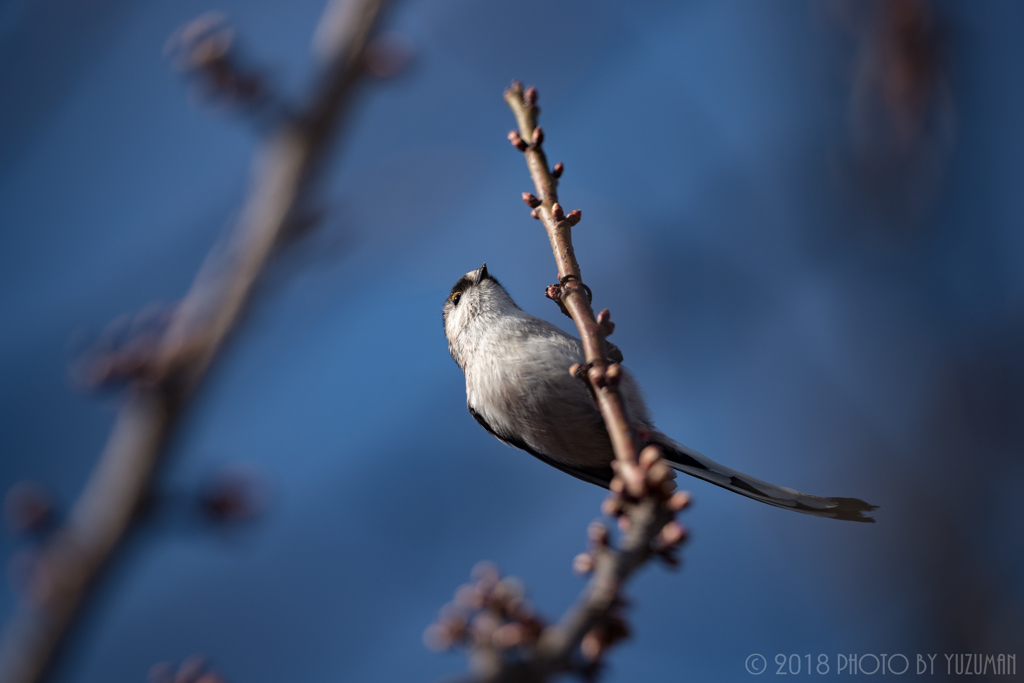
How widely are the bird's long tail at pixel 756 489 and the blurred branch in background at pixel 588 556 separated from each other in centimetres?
81

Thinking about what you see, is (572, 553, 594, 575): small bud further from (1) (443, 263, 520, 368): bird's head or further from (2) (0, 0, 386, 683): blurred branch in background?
(1) (443, 263, 520, 368): bird's head

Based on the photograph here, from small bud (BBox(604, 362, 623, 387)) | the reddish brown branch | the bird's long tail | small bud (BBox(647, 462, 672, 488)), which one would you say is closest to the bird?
the bird's long tail

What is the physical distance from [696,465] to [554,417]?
0.58 metres

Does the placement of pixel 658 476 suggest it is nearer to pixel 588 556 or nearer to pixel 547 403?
pixel 588 556

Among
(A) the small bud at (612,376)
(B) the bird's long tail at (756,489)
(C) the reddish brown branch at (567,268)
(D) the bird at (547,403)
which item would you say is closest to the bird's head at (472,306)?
(D) the bird at (547,403)

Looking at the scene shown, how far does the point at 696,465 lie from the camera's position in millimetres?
2438

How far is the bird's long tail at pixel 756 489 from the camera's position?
71.3 inches

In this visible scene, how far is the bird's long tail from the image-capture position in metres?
1.81

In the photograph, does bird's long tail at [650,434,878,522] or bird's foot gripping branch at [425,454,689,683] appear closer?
bird's foot gripping branch at [425,454,689,683]

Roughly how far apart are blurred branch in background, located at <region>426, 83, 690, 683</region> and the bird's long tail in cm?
81

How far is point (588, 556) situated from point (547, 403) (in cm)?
136

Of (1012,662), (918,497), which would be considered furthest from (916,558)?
(1012,662)

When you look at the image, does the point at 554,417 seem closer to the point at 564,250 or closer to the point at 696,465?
the point at 696,465

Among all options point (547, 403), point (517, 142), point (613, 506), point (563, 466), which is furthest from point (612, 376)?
point (563, 466)
